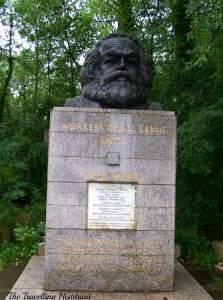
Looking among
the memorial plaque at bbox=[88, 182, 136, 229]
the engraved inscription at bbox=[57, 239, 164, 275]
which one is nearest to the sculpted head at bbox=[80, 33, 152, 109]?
the memorial plaque at bbox=[88, 182, 136, 229]

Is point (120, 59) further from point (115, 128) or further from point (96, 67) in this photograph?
point (115, 128)

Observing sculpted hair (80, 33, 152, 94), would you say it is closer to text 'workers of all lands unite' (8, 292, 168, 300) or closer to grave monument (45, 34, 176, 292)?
grave monument (45, 34, 176, 292)

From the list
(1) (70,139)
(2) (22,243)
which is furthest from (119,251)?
(2) (22,243)

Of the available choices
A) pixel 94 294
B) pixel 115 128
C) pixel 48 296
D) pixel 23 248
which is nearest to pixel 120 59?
pixel 115 128

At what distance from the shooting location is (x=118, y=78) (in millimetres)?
4836

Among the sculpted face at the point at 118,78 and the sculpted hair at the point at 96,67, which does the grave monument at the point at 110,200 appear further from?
the sculpted hair at the point at 96,67

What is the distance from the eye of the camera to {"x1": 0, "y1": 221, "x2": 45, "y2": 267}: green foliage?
700 centimetres

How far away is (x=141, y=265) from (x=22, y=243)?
3.80 meters

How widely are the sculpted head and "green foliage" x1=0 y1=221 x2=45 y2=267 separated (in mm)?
3538

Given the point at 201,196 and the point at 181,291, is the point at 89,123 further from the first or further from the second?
the point at 201,196

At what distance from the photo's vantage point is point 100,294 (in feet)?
14.1

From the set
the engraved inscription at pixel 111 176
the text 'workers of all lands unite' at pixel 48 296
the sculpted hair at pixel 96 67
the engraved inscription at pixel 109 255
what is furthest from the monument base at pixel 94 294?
the sculpted hair at pixel 96 67

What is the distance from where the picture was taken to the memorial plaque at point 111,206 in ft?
14.7

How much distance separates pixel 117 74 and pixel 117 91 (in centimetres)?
24
